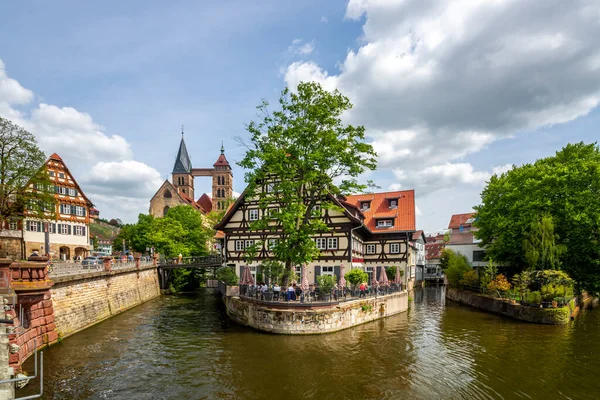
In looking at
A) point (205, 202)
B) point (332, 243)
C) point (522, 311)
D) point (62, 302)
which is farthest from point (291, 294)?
point (205, 202)

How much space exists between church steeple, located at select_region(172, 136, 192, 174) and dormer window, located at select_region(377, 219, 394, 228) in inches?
2527

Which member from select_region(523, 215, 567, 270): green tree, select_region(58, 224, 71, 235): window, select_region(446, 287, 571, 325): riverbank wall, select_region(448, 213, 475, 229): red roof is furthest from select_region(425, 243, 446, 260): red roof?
select_region(58, 224, 71, 235): window

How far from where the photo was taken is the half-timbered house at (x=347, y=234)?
3069 centimetres

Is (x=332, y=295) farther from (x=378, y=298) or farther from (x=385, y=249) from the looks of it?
(x=385, y=249)

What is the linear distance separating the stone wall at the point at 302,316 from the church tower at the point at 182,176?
6987 cm

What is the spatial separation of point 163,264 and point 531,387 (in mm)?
36315

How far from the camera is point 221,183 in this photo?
9325 centimetres

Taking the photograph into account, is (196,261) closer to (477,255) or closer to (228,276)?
(228,276)

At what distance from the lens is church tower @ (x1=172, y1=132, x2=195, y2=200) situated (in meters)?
88.9

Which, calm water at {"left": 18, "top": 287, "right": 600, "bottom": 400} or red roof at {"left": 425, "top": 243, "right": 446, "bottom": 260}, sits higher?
calm water at {"left": 18, "top": 287, "right": 600, "bottom": 400}

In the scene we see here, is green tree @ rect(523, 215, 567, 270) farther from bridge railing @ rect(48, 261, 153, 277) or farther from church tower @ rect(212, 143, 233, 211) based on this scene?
church tower @ rect(212, 143, 233, 211)

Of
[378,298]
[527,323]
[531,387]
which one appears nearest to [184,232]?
[378,298]

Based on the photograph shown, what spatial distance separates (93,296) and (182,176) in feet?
226

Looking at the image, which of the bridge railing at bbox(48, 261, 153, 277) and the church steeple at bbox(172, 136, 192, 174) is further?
the church steeple at bbox(172, 136, 192, 174)
